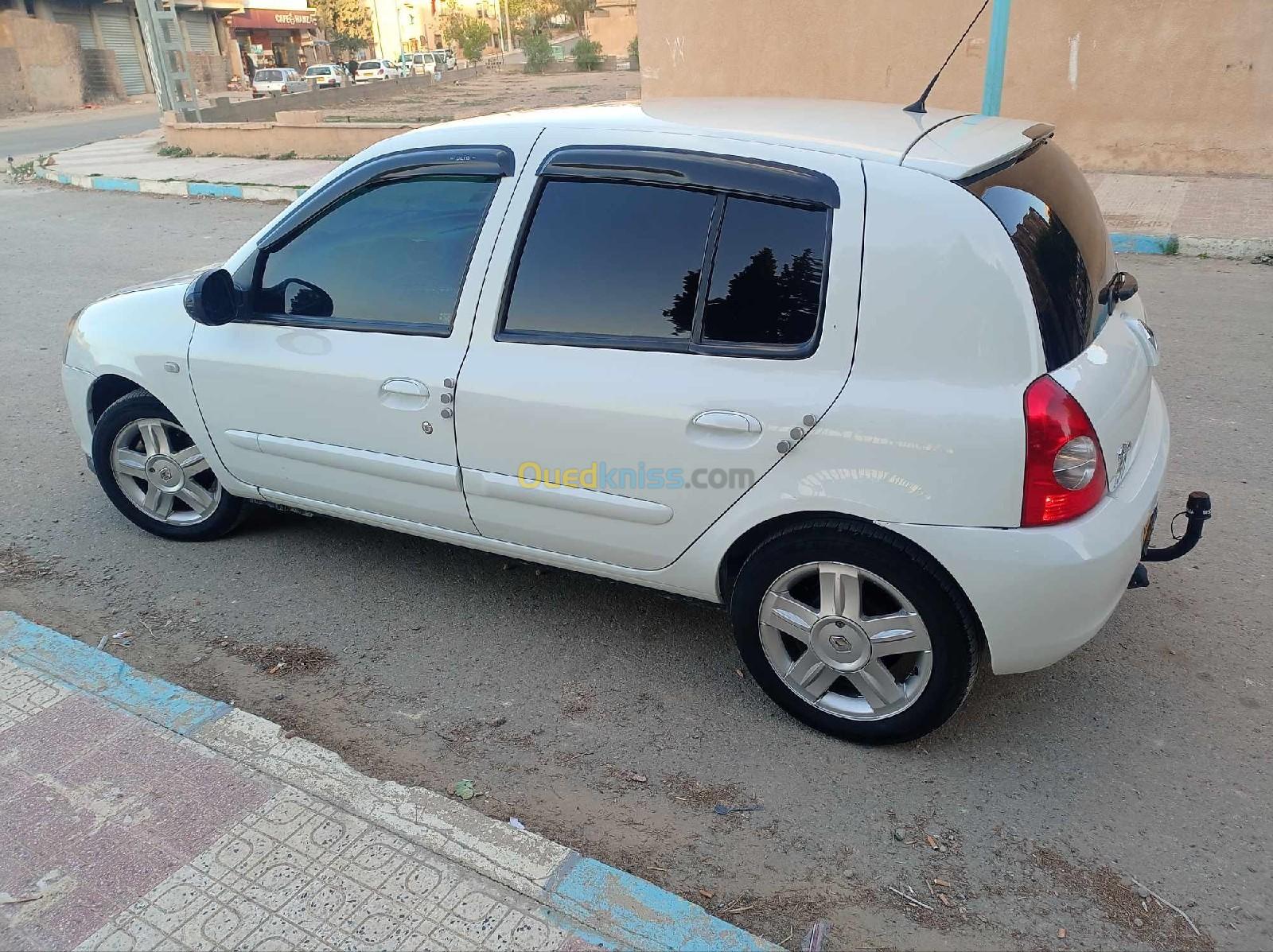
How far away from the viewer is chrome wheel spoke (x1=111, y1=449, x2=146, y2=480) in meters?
4.19

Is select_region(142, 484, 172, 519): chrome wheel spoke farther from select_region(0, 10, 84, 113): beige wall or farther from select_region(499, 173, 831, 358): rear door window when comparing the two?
select_region(0, 10, 84, 113): beige wall

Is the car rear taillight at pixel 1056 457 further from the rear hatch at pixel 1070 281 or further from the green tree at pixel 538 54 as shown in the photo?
the green tree at pixel 538 54

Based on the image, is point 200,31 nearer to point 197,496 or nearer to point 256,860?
point 197,496

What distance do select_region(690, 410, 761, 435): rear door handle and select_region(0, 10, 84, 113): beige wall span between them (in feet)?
130

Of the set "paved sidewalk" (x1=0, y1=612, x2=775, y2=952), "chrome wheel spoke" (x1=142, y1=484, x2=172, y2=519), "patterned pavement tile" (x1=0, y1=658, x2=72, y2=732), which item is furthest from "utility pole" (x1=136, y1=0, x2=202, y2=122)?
"paved sidewalk" (x1=0, y1=612, x2=775, y2=952)

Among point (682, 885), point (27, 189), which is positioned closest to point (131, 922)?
point (682, 885)

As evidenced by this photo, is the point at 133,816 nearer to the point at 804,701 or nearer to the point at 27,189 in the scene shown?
the point at 804,701

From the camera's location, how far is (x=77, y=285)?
8922mm

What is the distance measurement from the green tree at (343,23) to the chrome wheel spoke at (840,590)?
68.8 meters

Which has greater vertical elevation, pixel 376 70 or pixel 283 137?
pixel 376 70

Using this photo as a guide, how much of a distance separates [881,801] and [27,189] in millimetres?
17584

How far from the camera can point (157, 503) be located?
4262 mm

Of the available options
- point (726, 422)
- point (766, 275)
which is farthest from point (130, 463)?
point (766, 275)

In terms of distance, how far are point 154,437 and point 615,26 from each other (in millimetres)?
67620
